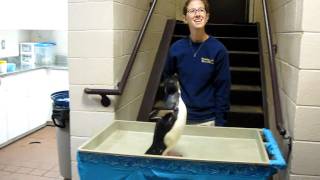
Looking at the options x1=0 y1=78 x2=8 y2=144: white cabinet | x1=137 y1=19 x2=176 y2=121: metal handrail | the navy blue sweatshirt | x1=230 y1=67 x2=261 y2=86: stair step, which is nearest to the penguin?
the navy blue sweatshirt

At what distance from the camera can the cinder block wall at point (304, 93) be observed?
167cm

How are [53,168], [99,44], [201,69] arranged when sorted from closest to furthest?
[201,69] < [99,44] < [53,168]

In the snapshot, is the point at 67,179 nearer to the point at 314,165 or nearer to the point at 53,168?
the point at 53,168

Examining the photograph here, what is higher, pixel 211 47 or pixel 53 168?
pixel 211 47

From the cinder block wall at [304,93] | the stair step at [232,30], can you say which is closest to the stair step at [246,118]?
the cinder block wall at [304,93]

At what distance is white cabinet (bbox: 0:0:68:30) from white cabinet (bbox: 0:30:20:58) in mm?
208

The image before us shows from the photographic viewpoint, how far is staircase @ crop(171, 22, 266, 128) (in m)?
2.83

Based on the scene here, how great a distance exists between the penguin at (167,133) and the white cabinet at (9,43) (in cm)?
388

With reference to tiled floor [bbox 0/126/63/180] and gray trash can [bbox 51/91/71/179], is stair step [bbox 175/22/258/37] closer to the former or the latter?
gray trash can [bbox 51/91/71/179]

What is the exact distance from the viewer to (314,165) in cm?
175

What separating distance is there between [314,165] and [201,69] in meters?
0.75

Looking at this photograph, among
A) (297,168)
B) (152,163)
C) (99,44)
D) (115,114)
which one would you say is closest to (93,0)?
(99,44)

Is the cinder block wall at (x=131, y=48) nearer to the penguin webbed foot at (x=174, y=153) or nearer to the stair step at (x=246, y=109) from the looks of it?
the stair step at (x=246, y=109)

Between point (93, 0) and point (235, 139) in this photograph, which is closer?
point (235, 139)
